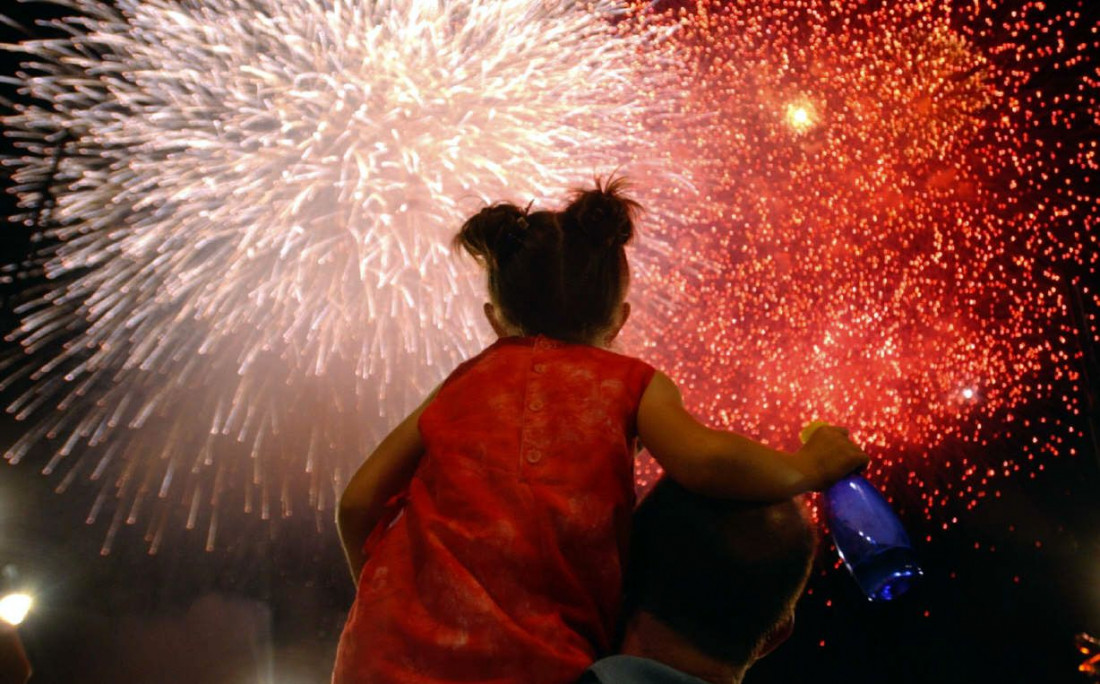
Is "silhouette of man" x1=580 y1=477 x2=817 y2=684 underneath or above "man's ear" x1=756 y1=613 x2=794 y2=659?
above

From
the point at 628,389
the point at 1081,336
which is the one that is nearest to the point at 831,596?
the point at 1081,336

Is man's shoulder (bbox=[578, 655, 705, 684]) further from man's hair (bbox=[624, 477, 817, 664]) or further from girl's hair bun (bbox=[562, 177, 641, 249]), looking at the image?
girl's hair bun (bbox=[562, 177, 641, 249])

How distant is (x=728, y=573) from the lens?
4.33 feet

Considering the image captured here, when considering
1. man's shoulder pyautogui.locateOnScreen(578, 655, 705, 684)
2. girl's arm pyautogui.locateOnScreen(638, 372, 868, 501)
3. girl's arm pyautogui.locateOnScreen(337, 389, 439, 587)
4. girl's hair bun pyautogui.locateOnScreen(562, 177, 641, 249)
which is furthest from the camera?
girl's hair bun pyautogui.locateOnScreen(562, 177, 641, 249)

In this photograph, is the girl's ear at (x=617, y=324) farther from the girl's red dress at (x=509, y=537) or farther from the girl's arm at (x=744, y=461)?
the girl's arm at (x=744, y=461)

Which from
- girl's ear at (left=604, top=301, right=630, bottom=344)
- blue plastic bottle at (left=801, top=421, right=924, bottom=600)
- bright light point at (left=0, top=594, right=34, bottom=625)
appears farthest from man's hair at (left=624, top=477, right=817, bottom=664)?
bright light point at (left=0, top=594, right=34, bottom=625)

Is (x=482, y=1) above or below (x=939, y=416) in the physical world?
above

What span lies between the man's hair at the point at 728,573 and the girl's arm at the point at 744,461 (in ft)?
0.15

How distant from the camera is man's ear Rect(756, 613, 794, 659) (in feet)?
4.53

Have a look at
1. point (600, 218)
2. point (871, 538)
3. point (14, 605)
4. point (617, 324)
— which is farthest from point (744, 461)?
point (14, 605)

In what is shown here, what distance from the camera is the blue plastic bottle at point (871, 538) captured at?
1.41 m

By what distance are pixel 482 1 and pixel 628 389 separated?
4.72 meters

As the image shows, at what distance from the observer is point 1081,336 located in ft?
19.5

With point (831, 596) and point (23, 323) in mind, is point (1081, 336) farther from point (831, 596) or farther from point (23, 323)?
point (23, 323)
